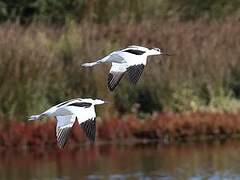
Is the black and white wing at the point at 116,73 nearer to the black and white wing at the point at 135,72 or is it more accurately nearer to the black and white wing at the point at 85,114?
the black and white wing at the point at 135,72

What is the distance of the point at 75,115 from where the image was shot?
35.6 ft

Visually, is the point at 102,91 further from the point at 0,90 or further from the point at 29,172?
the point at 29,172

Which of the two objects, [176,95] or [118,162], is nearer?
[118,162]

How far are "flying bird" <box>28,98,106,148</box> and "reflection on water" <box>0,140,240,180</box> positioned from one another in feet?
21.2

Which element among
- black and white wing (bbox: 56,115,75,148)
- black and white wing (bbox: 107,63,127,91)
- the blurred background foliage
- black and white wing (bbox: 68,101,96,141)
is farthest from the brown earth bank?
black and white wing (bbox: 68,101,96,141)

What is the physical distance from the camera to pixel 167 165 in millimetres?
18922

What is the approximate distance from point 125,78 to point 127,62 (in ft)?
39.3

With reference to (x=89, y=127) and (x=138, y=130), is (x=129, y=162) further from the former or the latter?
(x=89, y=127)

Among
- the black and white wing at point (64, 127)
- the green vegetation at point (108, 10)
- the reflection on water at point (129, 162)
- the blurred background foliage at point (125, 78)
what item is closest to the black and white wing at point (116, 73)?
the black and white wing at point (64, 127)

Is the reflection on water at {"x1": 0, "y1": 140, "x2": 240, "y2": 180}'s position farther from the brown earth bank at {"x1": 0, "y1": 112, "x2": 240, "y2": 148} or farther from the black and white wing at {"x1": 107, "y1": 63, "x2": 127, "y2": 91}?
the black and white wing at {"x1": 107, "y1": 63, "x2": 127, "y2": 91}

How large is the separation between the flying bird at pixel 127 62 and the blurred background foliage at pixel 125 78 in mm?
10615

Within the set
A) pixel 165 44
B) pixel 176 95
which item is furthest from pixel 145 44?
pixel 176 95

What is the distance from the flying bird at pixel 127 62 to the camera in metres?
10.6

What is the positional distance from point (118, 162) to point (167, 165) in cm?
82
